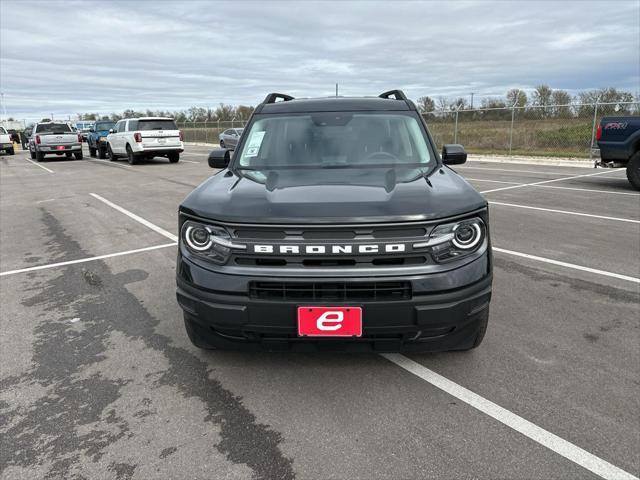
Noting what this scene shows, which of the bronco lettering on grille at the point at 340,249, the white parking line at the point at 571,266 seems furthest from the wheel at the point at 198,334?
the white parking line at the point at 571,266

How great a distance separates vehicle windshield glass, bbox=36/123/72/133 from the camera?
24453 millimetres

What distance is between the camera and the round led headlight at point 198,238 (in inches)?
110

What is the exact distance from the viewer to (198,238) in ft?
9.31

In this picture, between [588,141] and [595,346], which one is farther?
[588,141]

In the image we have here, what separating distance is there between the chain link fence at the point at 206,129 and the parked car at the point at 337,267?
40704 millimetres

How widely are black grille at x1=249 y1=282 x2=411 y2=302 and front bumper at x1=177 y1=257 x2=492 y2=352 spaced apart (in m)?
0.03

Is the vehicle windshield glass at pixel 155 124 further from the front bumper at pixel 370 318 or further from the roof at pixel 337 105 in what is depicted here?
the front bumper at pixel 370 318

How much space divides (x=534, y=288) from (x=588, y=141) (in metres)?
19.9

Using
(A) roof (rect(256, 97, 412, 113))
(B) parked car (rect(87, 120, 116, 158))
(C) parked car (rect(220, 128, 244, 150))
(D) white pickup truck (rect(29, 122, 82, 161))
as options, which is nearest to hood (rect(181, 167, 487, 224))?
(A) roof (rect(256, 97, 412, 113))

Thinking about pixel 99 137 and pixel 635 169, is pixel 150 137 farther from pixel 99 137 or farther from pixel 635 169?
pixel 635 169

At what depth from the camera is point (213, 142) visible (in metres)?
43.5

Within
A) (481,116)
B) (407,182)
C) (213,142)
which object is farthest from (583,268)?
(213,142)

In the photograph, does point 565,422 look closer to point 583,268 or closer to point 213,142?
point 583,268

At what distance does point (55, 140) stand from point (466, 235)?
25739 millimetres
